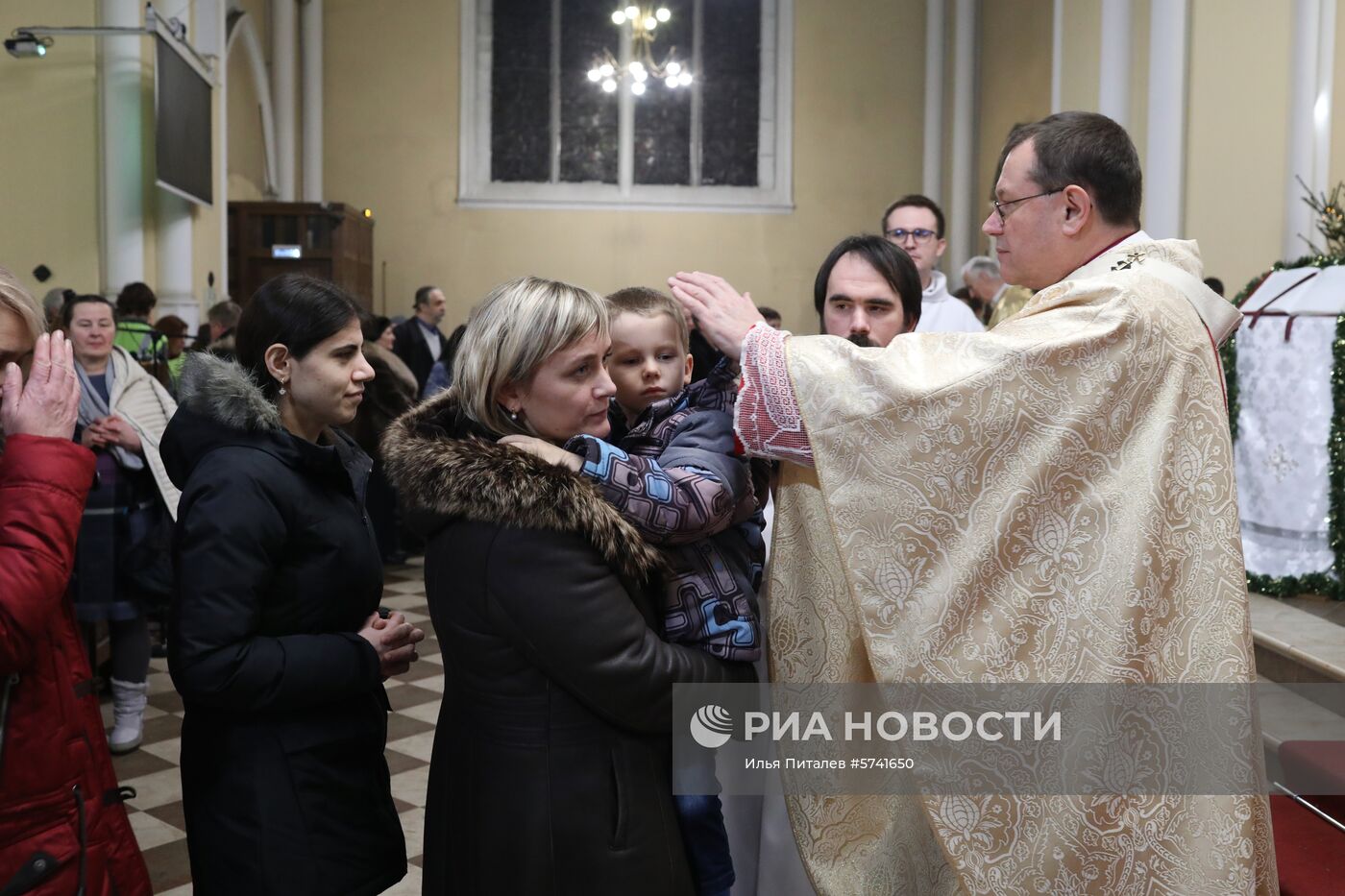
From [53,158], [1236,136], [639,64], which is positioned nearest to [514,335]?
[1236,136]

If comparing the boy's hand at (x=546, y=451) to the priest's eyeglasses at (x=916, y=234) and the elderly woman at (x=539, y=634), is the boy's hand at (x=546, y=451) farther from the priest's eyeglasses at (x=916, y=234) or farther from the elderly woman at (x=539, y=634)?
the priest's eyeglasses at (x=916, y=234)

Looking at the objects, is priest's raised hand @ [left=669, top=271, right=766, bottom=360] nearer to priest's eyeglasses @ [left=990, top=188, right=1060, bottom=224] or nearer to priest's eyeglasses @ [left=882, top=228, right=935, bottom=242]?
priest's eyeglasses @ [left=990, top=188, right=1060, bottom=224]

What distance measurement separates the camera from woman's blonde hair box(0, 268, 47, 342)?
5.68 feet

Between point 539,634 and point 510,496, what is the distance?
182mm

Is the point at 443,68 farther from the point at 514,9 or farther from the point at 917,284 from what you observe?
the point at 917,284

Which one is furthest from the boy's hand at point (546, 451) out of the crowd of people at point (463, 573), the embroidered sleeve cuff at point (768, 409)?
the embroidered sleeve cuff at point (768, 409)

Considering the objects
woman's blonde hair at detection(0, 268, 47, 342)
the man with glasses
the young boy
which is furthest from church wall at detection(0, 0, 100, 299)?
the young boy

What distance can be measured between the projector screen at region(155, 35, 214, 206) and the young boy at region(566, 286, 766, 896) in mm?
7382

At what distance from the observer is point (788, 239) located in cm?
1470

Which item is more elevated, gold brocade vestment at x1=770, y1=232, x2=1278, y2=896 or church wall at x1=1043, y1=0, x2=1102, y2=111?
church wall at x1=1043, y1=0, x2=1102, y2=111

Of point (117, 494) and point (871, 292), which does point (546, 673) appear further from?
point (117, 494)

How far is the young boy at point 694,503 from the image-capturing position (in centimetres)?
166

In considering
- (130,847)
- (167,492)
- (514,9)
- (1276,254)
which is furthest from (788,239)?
(130,847)

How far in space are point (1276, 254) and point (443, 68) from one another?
33.1 ft
